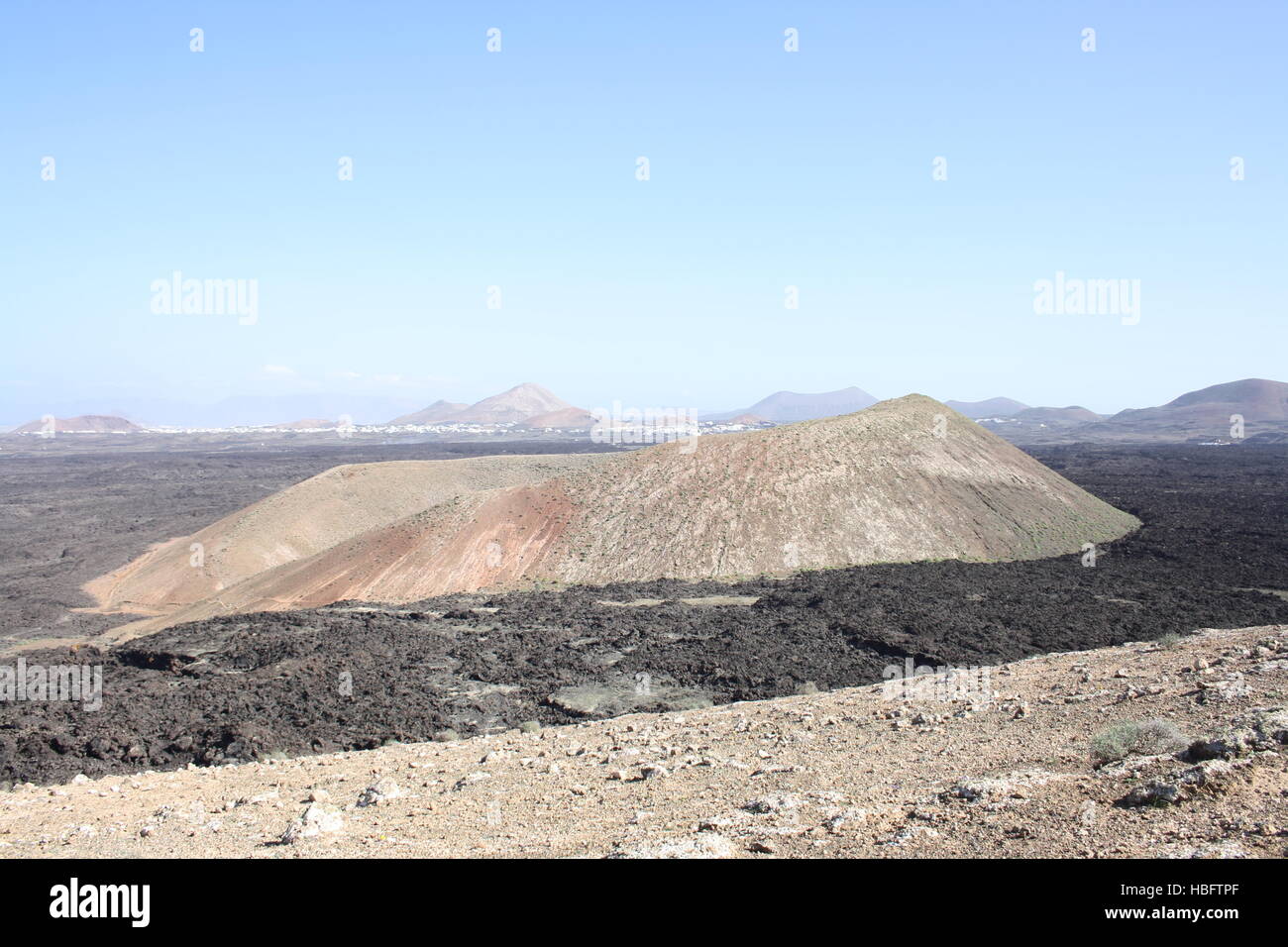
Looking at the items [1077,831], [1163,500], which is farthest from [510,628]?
[1163,500]

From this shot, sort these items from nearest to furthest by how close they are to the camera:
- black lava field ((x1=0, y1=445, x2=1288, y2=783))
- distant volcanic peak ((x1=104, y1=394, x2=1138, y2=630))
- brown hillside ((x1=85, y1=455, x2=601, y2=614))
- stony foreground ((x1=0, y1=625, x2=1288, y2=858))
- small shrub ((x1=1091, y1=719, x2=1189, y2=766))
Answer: stony foreground ((x1=0, y1=625, x2=1288, y2=858)) → small shrub ((x1=1091, y1=719, x2=1189, y2=766)) → black lava field ((x1=0, y1=445, x2=1288, y2=783)) → distant volcanic peak ((x1=104, y1=394, x2=1138, y2=630)) → brown hillside ((x1=85, y1=455, x2=601, y2=614))

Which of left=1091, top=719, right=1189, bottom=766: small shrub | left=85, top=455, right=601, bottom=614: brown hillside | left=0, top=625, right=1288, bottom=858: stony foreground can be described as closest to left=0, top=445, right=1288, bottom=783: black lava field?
left=0, top=625, right=1288, bottom=858: stony foreground

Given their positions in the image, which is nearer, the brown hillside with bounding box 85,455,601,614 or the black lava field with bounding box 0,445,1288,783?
the black lava field with bounding box 0,445,1288,783

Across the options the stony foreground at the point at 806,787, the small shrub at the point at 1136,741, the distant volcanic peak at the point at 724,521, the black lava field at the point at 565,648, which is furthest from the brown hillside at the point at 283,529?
the small shrub at the point at 1136,741

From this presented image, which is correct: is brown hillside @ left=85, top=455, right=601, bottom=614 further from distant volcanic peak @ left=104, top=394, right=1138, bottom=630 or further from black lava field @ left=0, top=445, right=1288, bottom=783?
black lava field @ left=0, top=445, right=1288, bottom=783

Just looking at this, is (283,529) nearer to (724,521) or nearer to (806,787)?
(724,521)
